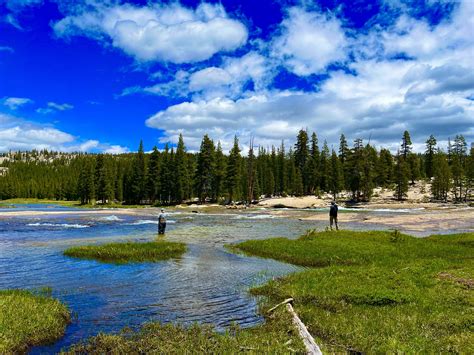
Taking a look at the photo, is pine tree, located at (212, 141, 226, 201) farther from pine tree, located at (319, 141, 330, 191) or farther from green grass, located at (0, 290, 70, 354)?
green grass, located at (0, 290, 70, 354)

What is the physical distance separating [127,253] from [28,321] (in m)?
13.6

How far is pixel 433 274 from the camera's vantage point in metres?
16.8

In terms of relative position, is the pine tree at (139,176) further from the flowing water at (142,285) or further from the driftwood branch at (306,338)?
the driftwood branch at (306,338)

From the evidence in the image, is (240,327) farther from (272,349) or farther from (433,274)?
(433,274)

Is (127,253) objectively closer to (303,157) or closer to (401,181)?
(401,181)

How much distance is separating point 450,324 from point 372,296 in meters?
3.37

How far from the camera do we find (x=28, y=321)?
11.4 m

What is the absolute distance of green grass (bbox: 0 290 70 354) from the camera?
33.1ft

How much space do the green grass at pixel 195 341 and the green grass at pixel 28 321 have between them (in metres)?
1.41

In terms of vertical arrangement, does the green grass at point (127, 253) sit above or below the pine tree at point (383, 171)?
below

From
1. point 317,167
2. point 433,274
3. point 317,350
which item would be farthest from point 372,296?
point 317,167

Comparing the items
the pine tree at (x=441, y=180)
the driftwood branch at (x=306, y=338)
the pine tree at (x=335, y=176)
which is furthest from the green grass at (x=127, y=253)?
the pine tree at (x=441, y=180)

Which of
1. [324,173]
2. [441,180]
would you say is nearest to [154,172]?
[324,173]

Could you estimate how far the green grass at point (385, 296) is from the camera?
398 inches
